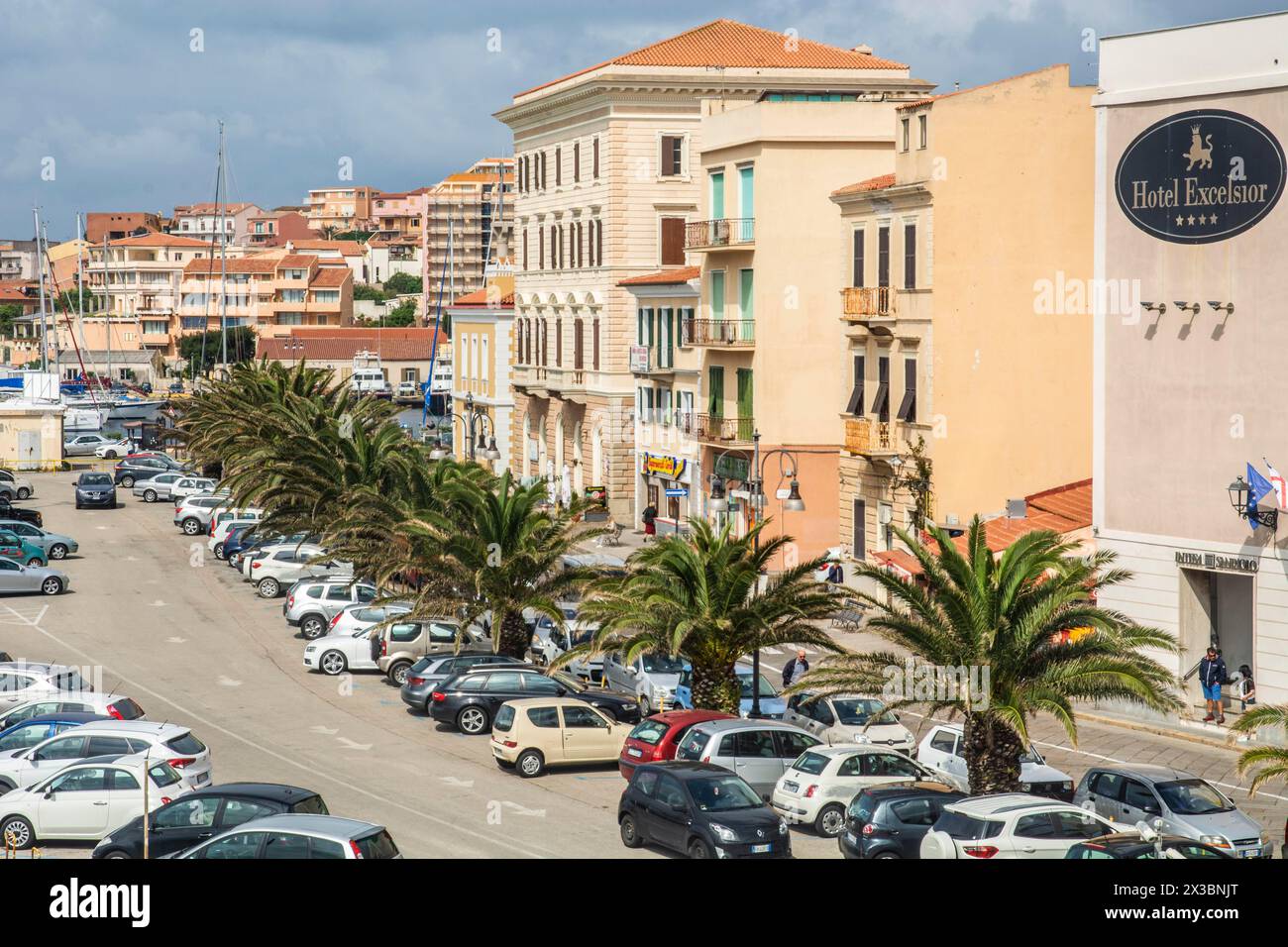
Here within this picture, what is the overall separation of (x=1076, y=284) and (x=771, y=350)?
12281 mm

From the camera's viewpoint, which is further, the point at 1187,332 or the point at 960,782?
the point at 1187,332

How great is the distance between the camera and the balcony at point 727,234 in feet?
187

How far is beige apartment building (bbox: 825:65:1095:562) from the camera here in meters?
46.5

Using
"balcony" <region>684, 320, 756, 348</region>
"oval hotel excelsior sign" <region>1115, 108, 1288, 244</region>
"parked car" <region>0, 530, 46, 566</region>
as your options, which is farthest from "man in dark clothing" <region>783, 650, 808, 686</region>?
"parked car" <region>0, 530, 46, 566</region>

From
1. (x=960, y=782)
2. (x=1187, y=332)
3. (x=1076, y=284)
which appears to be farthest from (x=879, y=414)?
(x=960, y=782)

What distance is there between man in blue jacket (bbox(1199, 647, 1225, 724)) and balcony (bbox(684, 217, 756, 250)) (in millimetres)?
26577

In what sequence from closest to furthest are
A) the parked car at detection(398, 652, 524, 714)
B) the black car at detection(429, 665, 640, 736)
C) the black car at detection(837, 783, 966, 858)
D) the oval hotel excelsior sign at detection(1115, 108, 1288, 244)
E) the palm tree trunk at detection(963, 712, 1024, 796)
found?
the black car at detection(837, 783, 966, 858) < the palm tree trunk at detection(963, 712, 1024, 796) < the black car at detection(429, 665, 640, 736) < the oval hotel excelsior sign at detection(1115, 108, 1288, 244) < the parked car at detection(398, 652, 524, 714)

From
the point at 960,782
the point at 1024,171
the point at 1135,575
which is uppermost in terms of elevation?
the point at 1024,171

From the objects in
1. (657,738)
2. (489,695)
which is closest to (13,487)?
(489,695)

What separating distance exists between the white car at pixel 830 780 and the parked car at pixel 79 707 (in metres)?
12.1

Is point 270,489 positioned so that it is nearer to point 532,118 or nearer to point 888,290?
point 888,290

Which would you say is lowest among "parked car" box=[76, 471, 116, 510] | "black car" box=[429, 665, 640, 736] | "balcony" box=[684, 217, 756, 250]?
"black car" box=[429, 665, 640, 736]

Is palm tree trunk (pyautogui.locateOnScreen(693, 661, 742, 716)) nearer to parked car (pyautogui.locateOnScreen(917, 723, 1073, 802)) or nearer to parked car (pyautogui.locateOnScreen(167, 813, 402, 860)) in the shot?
parked car (pyautogui.locateOnScreen(917, 723, 1073, 802))

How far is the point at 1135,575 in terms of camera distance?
36.1 m
